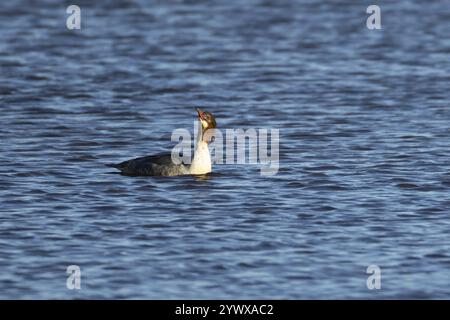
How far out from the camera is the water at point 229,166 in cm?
1338

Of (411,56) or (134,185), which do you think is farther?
(411,56)

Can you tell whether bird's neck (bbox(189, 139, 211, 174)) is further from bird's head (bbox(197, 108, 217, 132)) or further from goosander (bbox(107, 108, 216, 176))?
bird's head (bbox(197, 108, 217, 132))

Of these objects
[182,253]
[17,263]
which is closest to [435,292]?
[182,253]

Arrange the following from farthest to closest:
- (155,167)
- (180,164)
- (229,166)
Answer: (229,166) < (180,164) < (155,167)

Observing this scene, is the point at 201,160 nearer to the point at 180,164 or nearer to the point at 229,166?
the point at 180,164

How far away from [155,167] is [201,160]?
0.67 meters

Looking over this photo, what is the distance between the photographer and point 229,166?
1850cm

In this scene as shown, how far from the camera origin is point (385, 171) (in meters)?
18.1

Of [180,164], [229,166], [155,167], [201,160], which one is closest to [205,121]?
[201,160]

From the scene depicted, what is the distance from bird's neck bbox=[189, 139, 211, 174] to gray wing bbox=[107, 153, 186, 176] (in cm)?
17

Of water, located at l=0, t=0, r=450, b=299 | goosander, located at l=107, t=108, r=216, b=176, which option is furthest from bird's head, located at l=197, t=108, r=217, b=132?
water, located at l=0, t=0, r=450, b=299

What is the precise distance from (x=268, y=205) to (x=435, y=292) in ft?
12.9
